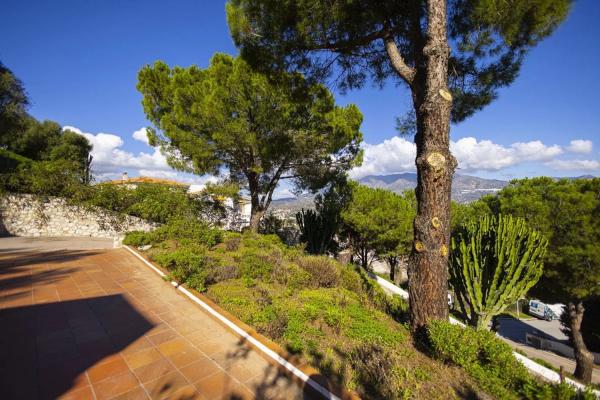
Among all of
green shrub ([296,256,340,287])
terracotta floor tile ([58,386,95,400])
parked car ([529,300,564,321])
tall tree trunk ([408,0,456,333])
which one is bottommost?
parked car ([529,300,564,321])

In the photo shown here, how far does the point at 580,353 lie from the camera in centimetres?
943

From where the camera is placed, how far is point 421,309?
156 inches

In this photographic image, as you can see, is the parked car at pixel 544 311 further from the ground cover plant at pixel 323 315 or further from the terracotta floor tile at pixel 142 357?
the terracotta floor tile at pixel 142 357

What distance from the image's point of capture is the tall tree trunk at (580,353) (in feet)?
30.3

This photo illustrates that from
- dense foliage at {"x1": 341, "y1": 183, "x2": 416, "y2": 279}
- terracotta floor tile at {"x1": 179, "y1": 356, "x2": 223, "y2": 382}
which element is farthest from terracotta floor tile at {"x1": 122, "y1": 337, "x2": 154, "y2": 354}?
dense foliage at {"x1": 341, "y1": 183, "x2": 416, "y2": 279}

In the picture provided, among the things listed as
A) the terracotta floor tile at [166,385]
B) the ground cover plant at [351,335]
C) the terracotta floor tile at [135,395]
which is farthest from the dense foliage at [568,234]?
the terracotta floor tile at [135,395]

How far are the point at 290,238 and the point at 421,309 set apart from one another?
42.0ft

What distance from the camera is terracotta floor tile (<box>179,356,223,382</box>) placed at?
269 cm

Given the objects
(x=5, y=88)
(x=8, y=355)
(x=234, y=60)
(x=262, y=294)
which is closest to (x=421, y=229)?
(x=262, y=294)

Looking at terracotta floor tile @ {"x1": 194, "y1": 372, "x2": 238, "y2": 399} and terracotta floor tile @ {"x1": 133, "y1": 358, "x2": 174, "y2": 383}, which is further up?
terracotta floor tile @ {"x1": 133, "y1": 358, "x2": 174, "y2": 383}

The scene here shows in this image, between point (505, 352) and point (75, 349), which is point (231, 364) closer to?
point (75, 349)

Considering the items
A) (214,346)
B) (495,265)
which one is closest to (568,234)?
(495,265)

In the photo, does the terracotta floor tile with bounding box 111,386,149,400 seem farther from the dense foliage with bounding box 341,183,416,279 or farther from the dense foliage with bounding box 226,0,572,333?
the dense foliage with bounding box 341,183,416,279

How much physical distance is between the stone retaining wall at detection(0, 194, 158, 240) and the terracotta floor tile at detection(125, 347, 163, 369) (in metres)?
9.68
